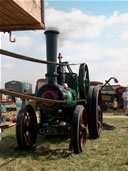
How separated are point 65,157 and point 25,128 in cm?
121

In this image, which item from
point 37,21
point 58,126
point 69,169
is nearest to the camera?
point 37,21

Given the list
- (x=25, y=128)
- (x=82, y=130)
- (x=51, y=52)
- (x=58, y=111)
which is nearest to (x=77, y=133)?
(x=82, y=130)

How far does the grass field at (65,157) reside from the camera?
3.59 metres

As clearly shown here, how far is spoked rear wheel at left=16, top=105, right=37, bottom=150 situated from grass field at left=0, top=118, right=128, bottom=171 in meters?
0.19

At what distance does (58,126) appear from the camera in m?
4.76

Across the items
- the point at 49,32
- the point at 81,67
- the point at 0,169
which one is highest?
the point at 49,32

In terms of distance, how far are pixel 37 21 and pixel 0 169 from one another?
7.90 ft

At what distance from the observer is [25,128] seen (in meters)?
4.86

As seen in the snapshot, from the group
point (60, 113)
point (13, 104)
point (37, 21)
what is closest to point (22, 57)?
point (37, 21)

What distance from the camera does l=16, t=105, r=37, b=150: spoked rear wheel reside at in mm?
4535

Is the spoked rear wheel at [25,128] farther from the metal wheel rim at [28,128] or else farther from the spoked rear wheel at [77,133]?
the spoked rear wheel at [77,133]

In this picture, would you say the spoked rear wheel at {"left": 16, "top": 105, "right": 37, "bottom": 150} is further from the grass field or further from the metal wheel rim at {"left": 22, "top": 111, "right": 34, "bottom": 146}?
the grass field

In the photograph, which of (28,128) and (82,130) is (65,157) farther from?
(28,128)

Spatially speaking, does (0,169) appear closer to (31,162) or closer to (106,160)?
(31,162)
